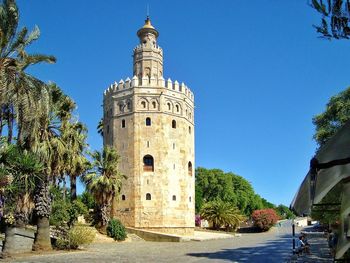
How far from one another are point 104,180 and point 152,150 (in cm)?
865

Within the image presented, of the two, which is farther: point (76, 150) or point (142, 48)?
point (142, 48)

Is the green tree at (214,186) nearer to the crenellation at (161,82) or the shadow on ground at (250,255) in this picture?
the crenellation at (161,82)

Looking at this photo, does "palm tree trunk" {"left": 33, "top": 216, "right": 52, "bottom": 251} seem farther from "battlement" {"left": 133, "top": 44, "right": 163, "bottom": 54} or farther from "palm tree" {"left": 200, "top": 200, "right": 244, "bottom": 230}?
"palm tree" {"left": 200, "top": 200, "right": 244, "bottom": 230}

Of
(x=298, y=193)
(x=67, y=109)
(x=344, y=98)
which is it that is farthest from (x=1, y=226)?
(x=298, y=193)

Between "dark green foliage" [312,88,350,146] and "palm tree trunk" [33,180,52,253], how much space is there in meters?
14.8

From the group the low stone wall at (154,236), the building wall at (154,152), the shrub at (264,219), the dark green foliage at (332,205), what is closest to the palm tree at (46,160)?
the dark green foliage at (332,205)

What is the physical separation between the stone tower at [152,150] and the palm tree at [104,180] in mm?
6386

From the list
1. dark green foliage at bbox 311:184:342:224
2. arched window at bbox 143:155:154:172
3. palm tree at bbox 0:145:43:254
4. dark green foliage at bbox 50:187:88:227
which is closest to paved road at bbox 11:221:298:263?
palm tree at bbox 0:145:43:254

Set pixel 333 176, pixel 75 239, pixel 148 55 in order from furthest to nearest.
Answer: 1. pixel 148 55
2. pixel 75 239
3. pixel 333 176

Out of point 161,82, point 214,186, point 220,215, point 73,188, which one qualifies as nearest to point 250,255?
point 73,188

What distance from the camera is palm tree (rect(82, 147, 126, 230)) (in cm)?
3475

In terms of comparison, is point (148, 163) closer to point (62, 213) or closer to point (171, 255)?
point (62, 213)

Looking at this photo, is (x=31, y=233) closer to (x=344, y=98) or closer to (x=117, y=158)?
(x=117, y=158)

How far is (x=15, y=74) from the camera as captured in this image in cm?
1714
